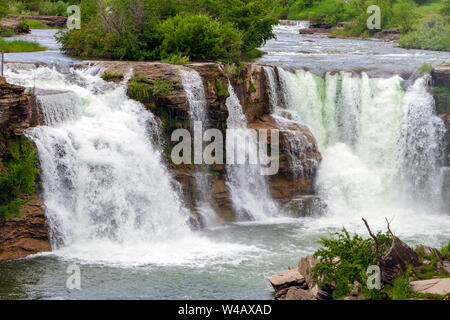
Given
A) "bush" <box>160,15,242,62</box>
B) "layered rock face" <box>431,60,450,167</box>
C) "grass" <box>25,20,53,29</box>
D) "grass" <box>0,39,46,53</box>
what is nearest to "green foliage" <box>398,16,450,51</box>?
"layered rock face" <box>431,60,450,167</box>

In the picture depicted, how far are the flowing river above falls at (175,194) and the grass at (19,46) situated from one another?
102 cm

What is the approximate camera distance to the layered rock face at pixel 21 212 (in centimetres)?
1778

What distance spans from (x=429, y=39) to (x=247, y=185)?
77.3 feet

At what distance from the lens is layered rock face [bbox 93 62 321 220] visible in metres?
22.1

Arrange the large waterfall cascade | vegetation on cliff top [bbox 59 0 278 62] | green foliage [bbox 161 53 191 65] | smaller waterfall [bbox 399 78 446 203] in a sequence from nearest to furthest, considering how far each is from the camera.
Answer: the large waterfall cascade → green foliage [bbox 161 53 191 65] → smaller waterfall [bbox 399 78 446 203] → vegetation on cliff top [bbox 59 0 278 62]

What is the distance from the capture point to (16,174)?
18.0 m

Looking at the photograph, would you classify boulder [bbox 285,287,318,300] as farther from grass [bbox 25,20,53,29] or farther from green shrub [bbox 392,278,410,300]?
grass [bbox 25,20,53,29]

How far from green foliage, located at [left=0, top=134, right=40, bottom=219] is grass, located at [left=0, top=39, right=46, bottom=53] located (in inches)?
383

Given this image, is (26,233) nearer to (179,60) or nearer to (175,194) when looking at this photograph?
(175,194)

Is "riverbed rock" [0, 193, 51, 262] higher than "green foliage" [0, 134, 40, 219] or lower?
lower

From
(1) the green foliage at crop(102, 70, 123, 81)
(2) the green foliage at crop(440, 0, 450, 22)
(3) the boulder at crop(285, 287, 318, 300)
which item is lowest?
(3) the boulder at crop(285, 287, 318, 300)

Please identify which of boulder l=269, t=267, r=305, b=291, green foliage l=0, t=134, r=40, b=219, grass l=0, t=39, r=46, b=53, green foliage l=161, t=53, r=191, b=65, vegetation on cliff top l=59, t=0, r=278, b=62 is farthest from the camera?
grass l=0, t=39, r=46, b=53

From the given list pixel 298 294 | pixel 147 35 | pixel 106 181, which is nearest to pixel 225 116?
pixel 106 181

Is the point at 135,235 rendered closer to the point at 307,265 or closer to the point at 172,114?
the point at 172,114
